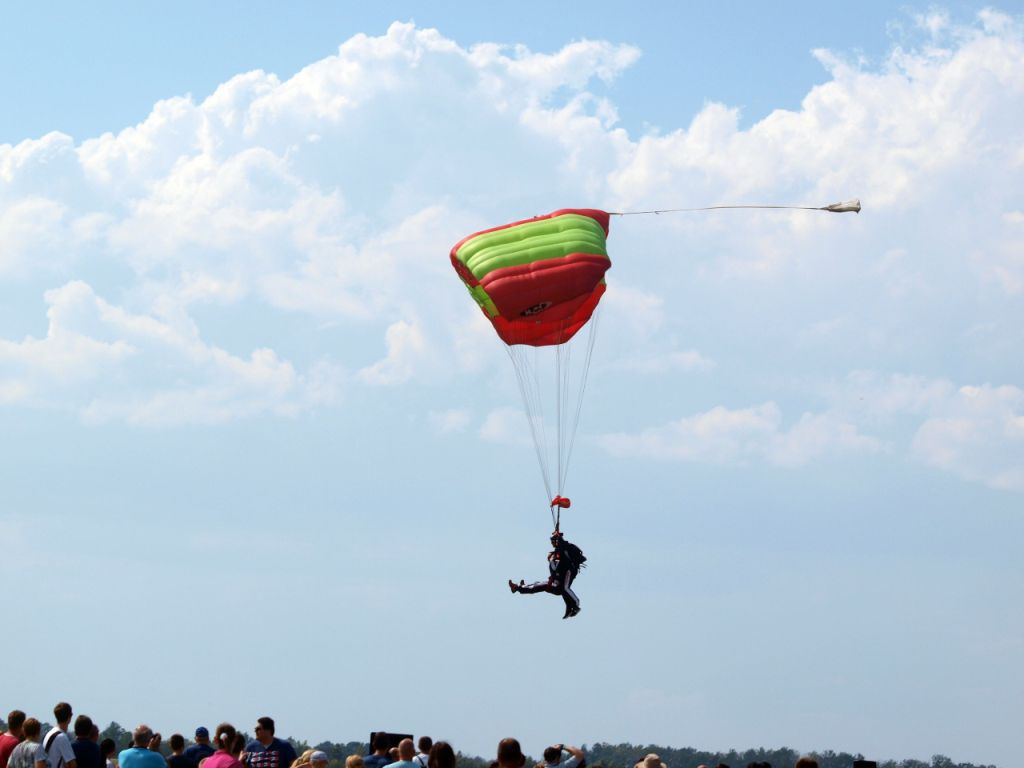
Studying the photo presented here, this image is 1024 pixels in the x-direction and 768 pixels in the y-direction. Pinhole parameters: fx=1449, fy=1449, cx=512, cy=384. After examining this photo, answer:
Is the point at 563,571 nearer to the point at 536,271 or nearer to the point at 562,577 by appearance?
the point at 562,577

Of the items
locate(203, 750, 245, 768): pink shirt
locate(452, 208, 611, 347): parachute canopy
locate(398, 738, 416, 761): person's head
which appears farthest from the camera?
locate(452, 208, 611, 347): parachute canopy

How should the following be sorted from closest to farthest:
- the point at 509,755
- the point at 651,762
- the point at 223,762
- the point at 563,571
Answer: the point at 509,755 → the point at 651,762 → the point at 223,762 → the point at 563,571

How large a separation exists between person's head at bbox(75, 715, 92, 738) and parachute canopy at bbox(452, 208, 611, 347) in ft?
39.4

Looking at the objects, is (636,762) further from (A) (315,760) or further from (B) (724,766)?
(A) (315,760)

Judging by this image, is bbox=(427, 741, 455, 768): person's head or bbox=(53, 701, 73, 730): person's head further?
bbox=(53, 701, 73, 730): person's head

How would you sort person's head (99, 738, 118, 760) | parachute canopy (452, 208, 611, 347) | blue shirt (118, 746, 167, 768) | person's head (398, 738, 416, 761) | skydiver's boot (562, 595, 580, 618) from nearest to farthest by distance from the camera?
person's head (398, 738, 416, 761) < blue shirt (118, 746, 167, 768) < person's head (99, 738, 118, 760) < skydiver's boot (562, 595, 580, 618) < parachute canopy (452, 208, 611, 347)

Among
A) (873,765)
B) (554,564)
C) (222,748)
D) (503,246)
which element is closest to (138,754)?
(222,748)

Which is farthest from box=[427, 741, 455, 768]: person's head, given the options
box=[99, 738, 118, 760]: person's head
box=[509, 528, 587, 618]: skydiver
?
box=[509, 528, 587, 618]: skydiver

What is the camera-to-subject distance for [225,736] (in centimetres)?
1291

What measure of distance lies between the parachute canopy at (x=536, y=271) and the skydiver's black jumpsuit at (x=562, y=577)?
13.4 ft

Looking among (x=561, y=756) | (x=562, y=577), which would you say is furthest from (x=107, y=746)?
(x=562, y=577)

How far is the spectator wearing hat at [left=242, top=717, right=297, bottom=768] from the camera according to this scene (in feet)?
41.4

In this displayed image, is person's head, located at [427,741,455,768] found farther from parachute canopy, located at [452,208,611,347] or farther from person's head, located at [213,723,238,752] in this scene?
parachute canopy, located at [452,208,611,347]

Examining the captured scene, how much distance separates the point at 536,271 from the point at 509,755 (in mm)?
14587
